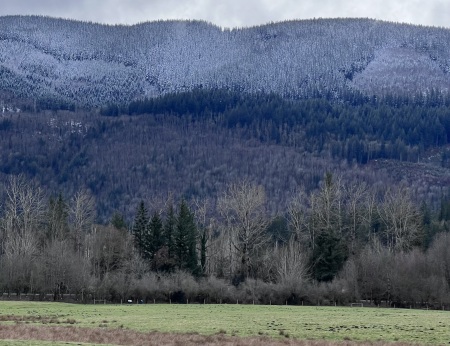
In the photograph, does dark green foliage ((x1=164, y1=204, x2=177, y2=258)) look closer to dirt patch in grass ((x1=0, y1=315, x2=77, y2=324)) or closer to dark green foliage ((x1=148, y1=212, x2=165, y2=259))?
dark green foliage ((x1=148, y1=212, x2=165, y2=259))

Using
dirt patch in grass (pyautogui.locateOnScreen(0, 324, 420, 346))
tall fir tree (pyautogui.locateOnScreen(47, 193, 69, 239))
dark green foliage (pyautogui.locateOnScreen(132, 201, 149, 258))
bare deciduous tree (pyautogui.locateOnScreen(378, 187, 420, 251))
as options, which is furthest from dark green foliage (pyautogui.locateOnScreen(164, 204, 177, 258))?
dirt patch in grass (pyautogui.locateOnScreen(0, 324, 420, 346))

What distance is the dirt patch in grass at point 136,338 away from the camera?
46.5 meters

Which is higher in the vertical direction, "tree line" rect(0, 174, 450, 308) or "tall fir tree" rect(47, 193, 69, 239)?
"tall fir tree" rect(47, 193, 69, 239)

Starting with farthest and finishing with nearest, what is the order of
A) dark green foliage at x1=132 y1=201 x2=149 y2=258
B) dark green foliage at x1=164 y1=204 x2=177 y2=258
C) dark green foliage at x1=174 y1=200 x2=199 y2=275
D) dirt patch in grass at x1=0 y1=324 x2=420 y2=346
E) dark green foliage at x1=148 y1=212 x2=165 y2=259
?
1. dark green foliage at x1=132 y1=201 x2=149 y2=258
2. dark green foliage at x1=148 y1=212 x2=165 y2=259
3. dark green foliage at x1=164 y1=204 x2=177 y2=258
4. dark green foliage at x1=174 y1=200 x2=199 y2=275
5. dirt patch in grass at x1=0 y1=324 x2=420 y2=346

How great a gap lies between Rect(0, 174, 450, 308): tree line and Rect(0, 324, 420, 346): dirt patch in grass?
4999cm

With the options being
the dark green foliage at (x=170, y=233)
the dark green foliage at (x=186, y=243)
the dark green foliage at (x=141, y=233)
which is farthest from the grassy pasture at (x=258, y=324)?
the dark green foliage at (x=141, y=233)

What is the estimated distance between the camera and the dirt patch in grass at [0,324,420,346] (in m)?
46.5

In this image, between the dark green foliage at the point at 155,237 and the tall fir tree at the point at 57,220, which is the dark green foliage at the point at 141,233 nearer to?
the dark green foliage at the point at 155,237

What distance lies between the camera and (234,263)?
116 metres

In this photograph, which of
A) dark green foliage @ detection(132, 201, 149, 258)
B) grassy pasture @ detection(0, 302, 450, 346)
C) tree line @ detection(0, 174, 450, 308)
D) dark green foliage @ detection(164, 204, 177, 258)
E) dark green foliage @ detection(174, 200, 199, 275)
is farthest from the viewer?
dark green foliage @ detection(132, 201, 149, 258)

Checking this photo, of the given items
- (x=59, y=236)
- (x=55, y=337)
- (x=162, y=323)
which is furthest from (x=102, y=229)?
(x=55, y=337)

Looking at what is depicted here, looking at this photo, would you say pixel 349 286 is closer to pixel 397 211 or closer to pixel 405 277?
pixel 405 277

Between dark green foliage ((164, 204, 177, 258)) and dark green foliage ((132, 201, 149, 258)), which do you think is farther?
dark green foliage ((132, 201, 149, 258))

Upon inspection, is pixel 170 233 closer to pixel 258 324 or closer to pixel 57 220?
pixel 57 220
